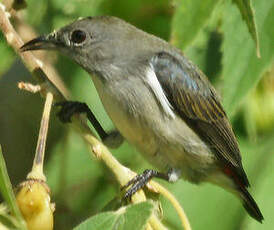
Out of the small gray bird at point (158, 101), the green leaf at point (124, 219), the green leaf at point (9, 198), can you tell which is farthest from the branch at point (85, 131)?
the small gray bird at point (158, 101)

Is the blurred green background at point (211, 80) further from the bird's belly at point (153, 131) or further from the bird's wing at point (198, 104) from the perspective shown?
the bird's belly at point (153, 131)

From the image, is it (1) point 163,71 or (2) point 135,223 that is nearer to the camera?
(2) point 135,223

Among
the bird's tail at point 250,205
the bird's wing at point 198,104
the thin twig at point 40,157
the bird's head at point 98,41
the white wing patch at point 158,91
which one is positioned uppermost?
the thin twig at point 40,157

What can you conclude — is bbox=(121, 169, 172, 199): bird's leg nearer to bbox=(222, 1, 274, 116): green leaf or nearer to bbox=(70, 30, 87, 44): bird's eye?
bbox=(222, 1, 274, 116): green leaf

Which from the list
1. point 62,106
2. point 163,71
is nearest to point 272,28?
point 163,71

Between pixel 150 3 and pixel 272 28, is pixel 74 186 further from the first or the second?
pixel 272 28

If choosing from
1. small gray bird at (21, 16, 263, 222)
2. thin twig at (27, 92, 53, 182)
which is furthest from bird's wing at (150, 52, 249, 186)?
thin twig at (27, 92, 53, 182)
